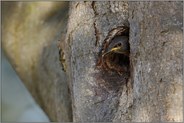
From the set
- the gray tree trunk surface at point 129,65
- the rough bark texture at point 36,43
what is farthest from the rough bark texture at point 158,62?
the rough bark texture at point 36,43

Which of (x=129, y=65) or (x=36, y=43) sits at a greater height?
(x=129, y=65)

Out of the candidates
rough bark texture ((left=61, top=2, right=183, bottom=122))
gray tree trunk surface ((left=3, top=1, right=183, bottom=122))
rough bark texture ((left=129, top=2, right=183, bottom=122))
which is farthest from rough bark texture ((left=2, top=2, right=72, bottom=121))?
rough bark texture ((left=129, top=2, right=183, bottom=122))

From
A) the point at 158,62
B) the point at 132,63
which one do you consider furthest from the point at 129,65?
the point at 158,62

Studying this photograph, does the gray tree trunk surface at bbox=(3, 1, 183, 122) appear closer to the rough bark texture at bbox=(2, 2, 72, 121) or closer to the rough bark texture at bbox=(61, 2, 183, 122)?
the rough bark texture at bbox=(61, 2, 183, 122)

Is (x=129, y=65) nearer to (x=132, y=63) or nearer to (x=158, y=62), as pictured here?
(x=132, y=63)

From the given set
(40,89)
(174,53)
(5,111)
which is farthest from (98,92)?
(5,111)
